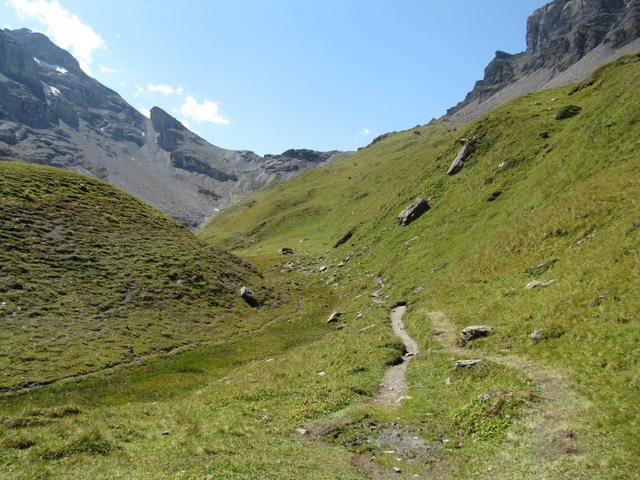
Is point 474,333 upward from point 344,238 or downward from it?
upward

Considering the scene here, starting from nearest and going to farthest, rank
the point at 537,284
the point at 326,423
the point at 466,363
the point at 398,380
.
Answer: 1. the point at 326,423
2. the point at 466,363
3. the point at 398,380
4. the point at 537,284

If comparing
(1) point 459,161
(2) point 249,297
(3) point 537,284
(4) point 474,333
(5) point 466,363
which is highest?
(1) point 459,161

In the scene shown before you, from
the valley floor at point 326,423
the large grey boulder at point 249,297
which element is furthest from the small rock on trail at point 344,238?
the valley floor at point 326,423

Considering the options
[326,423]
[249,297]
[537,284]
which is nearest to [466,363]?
[326,423]

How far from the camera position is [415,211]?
235ft

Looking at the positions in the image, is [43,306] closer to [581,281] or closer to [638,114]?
[581,281]

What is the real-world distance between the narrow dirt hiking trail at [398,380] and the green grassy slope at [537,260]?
859mm

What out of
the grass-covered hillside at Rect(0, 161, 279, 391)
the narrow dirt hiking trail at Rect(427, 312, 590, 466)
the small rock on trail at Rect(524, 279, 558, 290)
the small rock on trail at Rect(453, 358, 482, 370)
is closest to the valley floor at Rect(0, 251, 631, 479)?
the narrow dirt hiking trail at Rect(427, 312, 590, 466)

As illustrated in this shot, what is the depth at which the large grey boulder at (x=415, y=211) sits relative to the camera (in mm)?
71312

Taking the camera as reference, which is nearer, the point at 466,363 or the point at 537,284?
the point at 466,363

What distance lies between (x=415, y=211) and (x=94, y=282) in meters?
46.7

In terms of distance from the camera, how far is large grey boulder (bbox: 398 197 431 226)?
71.3m

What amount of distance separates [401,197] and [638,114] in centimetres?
4209

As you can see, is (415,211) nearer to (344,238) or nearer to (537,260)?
(344,238)
